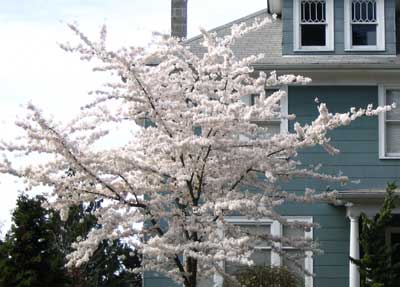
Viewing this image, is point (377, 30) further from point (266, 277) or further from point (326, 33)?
point (266, 277)

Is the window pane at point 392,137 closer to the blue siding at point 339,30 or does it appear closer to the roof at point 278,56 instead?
the roof at point 278,56

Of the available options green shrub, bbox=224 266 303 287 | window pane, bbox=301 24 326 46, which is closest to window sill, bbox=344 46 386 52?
window pane, bbox=301 24 326 46

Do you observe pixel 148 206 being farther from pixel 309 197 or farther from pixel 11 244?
pixel 11 244

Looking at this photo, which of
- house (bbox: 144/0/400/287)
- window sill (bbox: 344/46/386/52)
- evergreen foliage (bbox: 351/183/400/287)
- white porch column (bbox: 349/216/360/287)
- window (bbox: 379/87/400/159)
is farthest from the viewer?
window sill (bbox: 344/46/386/52)

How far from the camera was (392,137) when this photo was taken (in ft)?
54.8

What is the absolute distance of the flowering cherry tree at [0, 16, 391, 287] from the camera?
11.0 m

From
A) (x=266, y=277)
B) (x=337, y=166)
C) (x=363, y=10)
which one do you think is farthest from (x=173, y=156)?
(x=363, y=10)

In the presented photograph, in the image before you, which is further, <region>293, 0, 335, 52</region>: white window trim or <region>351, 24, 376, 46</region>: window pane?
<region>351, 24, 376, 46</region>: window pane

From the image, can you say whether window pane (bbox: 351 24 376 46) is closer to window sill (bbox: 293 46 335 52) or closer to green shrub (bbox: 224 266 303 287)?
window sill (bbox: 293 46 335 52)

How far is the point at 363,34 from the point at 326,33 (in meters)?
0.73

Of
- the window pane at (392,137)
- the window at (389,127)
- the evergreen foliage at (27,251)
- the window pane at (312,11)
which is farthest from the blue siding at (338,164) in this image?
the evergreen foliage at (27,251)

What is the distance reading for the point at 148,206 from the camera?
11.4 metres

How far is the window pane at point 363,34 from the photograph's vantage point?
17250mm

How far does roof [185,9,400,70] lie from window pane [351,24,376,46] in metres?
0.36
